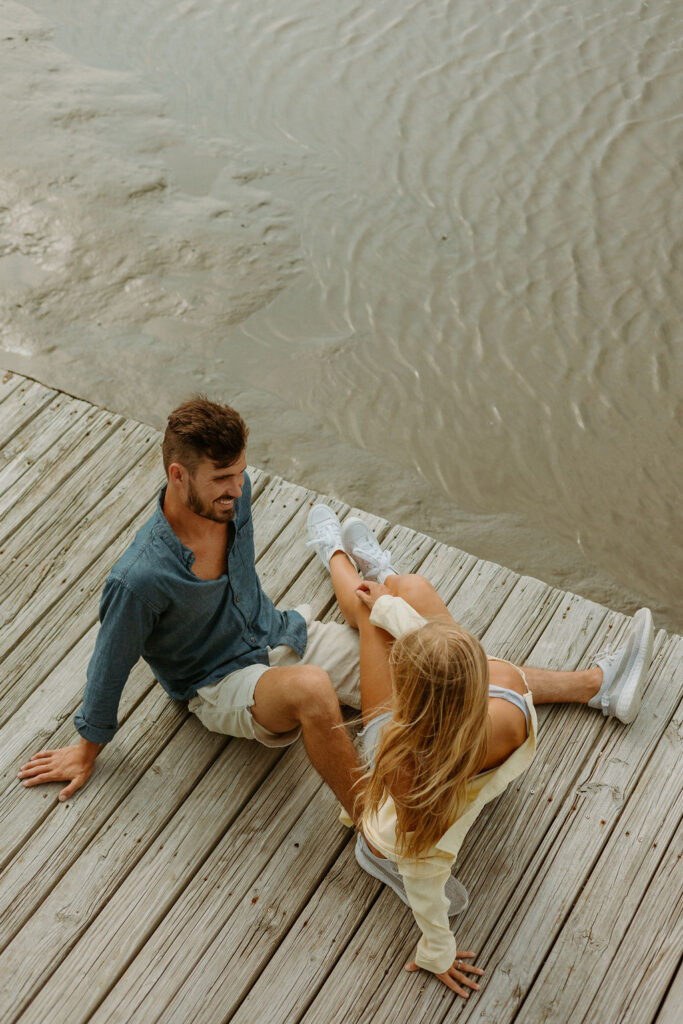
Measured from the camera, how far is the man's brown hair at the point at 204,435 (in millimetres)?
2385

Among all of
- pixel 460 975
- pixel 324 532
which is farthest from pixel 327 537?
pixel 460 975

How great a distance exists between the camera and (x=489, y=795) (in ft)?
7.99

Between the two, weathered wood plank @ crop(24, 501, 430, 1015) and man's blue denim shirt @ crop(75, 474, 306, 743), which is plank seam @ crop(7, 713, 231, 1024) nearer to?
weathered wood plank @ crop(24, 501, 430, 1015)

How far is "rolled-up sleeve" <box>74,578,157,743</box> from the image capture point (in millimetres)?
2461

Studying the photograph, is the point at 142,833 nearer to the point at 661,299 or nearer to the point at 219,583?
the point at 219,583

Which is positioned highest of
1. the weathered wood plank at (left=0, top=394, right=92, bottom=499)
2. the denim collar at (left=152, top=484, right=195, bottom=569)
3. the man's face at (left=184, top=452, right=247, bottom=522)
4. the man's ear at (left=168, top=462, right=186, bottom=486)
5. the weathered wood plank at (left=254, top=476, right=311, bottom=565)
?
the man's ear at (left=168, top=462, right=186, bottom=486)

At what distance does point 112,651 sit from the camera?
2.51m

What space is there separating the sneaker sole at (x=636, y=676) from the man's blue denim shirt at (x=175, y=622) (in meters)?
0.98

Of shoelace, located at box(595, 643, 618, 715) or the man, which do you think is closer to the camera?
the man

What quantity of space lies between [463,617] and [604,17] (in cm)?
601

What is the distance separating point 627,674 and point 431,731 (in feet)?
3.41

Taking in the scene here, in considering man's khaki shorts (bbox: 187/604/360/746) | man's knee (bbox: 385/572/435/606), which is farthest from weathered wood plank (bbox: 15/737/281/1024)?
man's knee (bbox: 385/572/435/606)

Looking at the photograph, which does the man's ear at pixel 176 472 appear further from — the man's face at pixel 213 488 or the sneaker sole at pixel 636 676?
the sneaker sole at pixel 636 676

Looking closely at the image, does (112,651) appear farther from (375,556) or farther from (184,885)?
(375,556)
